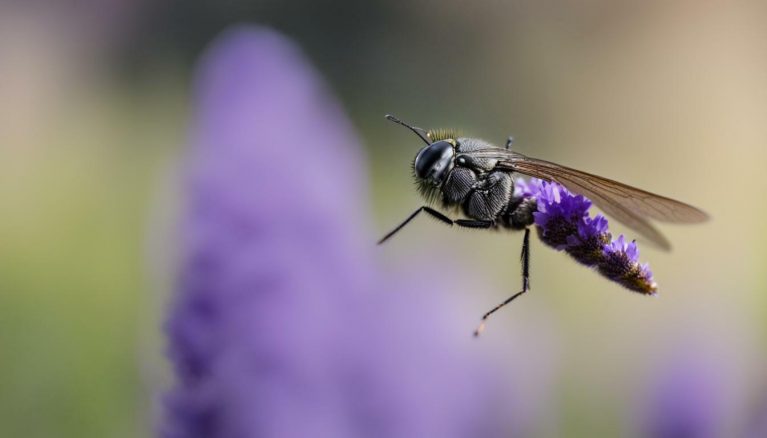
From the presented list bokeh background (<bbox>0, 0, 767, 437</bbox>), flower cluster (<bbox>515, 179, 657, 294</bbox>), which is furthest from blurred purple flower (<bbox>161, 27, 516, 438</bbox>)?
flower cluster (<bbox>515, 179, 657, 294</bbox>)

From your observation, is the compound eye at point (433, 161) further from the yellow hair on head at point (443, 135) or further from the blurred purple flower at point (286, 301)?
the blurred purple flower at point (286, 301)

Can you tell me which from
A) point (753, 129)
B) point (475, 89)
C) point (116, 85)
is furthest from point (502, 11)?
point (116, 85)

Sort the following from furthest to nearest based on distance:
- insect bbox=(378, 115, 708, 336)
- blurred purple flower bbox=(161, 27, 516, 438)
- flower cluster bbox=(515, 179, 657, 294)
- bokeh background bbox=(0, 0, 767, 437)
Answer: bokeh background bbox=(0, 0, 767, 437), blurred purple flower bbox=(161, 27, 516, 438), insect bbox=(378, 115, 708, 336), flower cluster bbox=(515, 179, 657, 294)

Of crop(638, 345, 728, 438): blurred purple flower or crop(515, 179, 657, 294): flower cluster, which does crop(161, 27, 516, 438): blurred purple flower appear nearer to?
crop(638, 345, 728, 438): blurred purple flower

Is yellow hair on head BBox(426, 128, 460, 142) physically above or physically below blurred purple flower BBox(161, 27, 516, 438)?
above

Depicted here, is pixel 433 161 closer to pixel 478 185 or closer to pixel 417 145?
pixel 478 185

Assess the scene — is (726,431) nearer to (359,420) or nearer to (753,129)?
(359,420)

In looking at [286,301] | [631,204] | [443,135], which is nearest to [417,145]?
[286,301]
